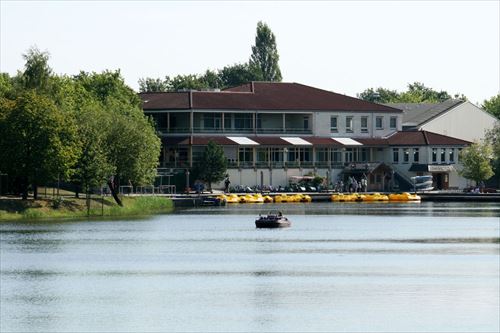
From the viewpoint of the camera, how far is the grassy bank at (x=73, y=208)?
369ft

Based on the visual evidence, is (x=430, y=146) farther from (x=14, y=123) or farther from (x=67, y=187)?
(x=14, y=123)

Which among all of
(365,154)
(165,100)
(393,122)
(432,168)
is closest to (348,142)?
(365,154)

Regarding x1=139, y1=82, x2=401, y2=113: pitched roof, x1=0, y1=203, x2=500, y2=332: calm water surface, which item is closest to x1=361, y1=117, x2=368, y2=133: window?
x1=139, y1=82, x2=401, y2=113: pitched roof

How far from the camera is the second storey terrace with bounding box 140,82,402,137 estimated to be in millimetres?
171000

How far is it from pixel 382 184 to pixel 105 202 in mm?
57533

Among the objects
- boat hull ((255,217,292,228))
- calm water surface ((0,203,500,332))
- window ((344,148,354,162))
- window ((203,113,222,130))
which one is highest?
window ((203,113,222,130))

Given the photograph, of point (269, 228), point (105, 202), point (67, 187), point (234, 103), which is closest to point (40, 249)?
point (269, 228)

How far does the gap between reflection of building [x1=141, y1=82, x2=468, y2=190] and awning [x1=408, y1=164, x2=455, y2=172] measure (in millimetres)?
161

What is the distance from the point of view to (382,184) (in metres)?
176

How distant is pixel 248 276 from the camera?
242ft

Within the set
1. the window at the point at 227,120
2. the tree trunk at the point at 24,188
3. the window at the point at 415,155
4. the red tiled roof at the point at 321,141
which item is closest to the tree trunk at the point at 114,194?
the tree trunk at the point at 24,188

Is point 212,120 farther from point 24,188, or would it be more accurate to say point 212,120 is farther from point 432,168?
point 24,188

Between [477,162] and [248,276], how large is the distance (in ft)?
311

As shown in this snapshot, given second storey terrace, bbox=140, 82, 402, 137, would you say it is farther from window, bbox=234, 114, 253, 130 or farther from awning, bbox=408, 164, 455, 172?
awning, bbox=408, 164, 455, 172
